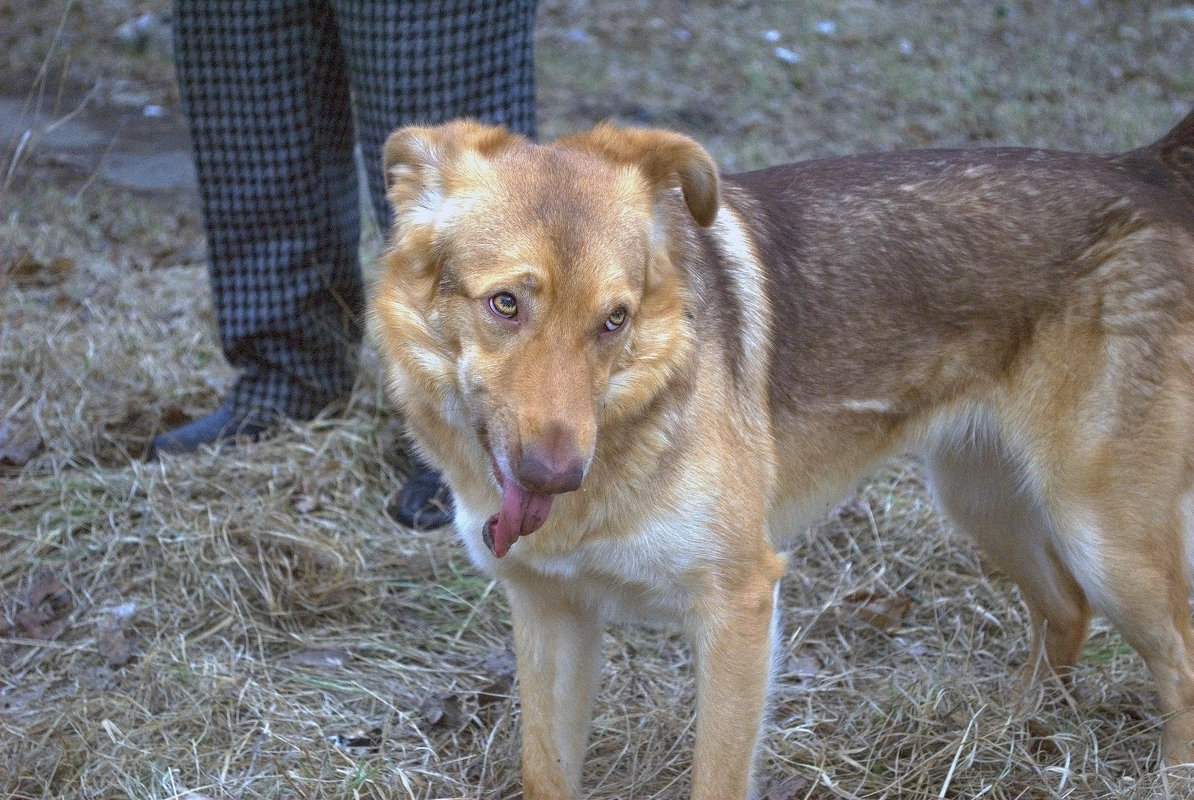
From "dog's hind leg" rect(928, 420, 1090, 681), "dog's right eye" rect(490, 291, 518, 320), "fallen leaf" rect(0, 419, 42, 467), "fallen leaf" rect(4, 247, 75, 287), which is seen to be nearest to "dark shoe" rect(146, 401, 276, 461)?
"fallen leaf" rect(0, 419, 42, 467)

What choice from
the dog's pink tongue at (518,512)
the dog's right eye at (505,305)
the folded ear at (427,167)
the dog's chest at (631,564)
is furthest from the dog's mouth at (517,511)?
the folded ear at (427,167)

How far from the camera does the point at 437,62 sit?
3826 mm

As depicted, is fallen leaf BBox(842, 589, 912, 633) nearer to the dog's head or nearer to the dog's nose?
the dog's head

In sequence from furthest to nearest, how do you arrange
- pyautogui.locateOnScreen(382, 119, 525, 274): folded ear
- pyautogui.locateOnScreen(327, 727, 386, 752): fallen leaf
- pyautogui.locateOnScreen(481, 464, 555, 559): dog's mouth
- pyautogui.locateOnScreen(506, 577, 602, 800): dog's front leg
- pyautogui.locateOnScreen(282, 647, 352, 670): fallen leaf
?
pyautogui.locateOnScreen(282, 647, 352, 670): fallen leaf < pyautogui.locateOnScreen(327, 727, 386, 752): fallen leaf < pyautogui.locateOnScreen(506, 577, 602, 800): dog's front leg < pyautogui.locateOnScreen(382, 119, 525, 274): folded ear < pyautogui.locateOnScreen(481, 464, 555, 559): dog's mouth

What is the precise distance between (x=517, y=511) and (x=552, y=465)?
21cm

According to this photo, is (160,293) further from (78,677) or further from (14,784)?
(14,784)

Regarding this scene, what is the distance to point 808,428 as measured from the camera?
3.11 meters

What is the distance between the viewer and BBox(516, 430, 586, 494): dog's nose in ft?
7.42

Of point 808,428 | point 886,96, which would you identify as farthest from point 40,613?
point 886,96

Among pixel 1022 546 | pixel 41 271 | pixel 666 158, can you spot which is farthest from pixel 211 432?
pixel 1022 546

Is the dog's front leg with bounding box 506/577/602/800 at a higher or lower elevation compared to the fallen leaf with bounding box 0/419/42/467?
higher

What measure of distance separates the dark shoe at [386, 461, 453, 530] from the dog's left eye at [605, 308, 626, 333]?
6.24ft

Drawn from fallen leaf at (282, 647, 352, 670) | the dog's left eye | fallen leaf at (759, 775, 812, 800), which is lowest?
fallen leaf at (282, 647, 352, 670)

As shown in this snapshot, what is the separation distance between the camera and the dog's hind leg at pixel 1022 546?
11.4 ft
